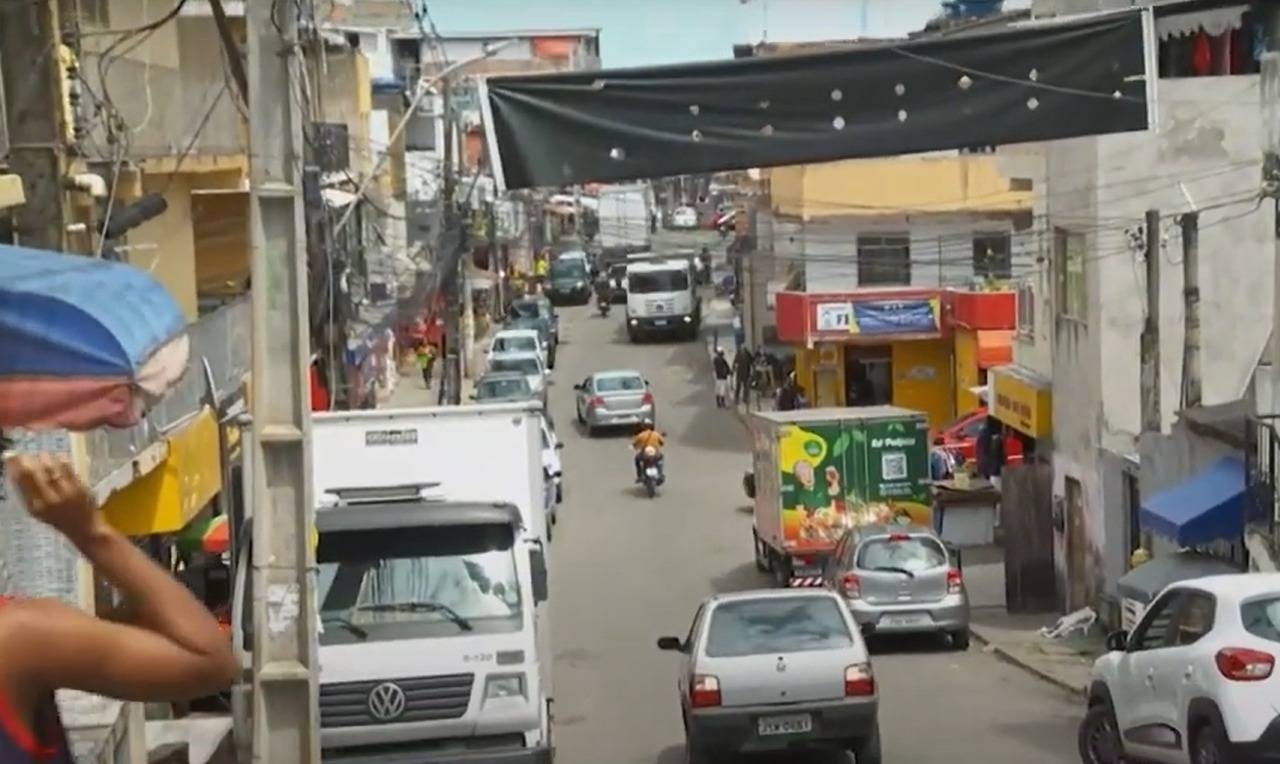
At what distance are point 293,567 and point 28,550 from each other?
2.60 m

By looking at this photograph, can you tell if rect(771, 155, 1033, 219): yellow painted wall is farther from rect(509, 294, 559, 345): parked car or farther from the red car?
→ rect(509, 294, 559, 345): parked car

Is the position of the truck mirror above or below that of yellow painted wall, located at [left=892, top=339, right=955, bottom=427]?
above

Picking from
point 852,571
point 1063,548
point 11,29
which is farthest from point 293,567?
point 1063,548

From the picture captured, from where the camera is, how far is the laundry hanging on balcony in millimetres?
3092

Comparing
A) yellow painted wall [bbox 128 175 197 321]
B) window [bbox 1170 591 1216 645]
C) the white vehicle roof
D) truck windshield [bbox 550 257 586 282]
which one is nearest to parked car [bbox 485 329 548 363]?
truck windshield [bbox 550 257 586 282]

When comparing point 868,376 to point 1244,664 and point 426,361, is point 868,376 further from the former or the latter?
point 1244,664

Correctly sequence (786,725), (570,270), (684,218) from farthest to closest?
(684,218) → (570,270) → (786,725)

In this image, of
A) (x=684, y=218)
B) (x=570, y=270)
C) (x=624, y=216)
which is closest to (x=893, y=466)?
(x=570, y=270)

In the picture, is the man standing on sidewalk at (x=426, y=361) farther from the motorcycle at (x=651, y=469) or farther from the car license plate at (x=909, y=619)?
the car license plate at (x=909, y=619)

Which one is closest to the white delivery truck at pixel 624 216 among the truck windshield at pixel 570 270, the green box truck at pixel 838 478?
the truck windshield at pixel 570 270

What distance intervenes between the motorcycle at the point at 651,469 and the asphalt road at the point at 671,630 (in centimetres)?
34

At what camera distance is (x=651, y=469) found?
1693 inches

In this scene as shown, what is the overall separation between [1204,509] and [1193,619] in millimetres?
7259

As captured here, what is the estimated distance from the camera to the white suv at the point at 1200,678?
12656 mm
